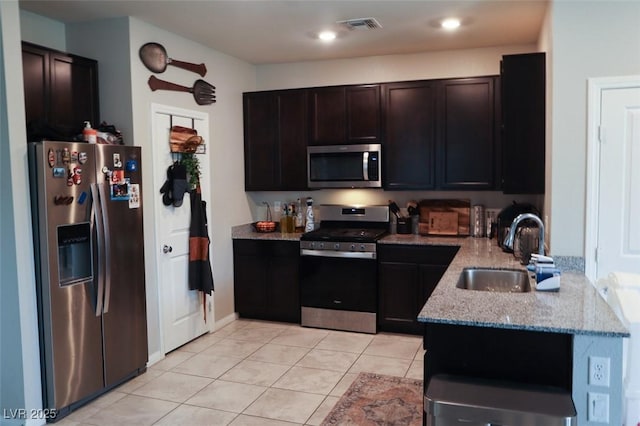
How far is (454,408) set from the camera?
1.90 metres

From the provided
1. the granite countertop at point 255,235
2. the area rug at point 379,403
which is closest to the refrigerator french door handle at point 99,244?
the area rug at point 379,403

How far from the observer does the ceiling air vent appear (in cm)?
388

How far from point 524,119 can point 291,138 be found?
2.41 meters

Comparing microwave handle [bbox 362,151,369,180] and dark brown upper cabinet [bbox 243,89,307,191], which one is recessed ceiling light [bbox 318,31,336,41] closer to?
dark brown upper cabinet [bbox 243,89,307,191]

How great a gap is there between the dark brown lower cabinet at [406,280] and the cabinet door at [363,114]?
1133 millimetres

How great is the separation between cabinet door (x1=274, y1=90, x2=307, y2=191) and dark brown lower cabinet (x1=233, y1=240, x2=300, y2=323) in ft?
2.30

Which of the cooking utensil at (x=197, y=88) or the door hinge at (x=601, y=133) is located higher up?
the cooking utensil at (x=197, y=88)

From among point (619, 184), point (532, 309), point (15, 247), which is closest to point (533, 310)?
point (532, 309)

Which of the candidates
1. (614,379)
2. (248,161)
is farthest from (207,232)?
(614,379)

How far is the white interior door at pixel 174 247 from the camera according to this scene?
4.06 metres

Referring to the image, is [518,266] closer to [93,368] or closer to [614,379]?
[614,379]

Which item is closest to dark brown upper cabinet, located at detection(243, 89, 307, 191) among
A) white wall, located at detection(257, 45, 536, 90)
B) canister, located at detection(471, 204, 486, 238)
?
white wall, located at detection(257, 45, 536, 90)

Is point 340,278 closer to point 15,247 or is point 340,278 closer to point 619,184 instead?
point 619,184

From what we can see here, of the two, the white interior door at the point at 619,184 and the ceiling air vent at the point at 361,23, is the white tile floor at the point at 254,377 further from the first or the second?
the ceiling air vent at the point at 361,23
